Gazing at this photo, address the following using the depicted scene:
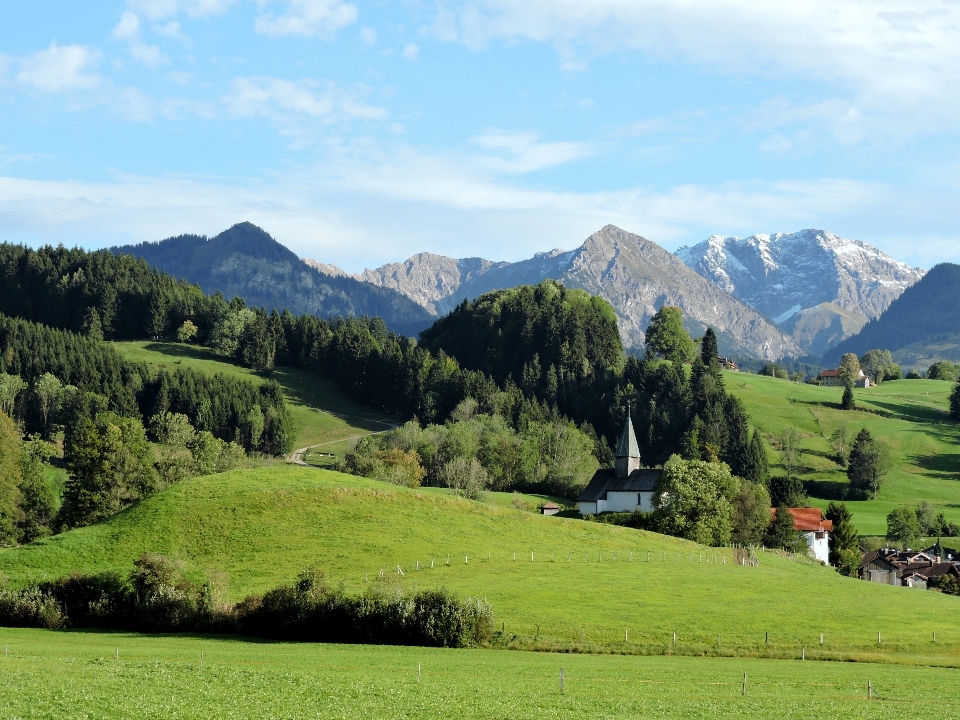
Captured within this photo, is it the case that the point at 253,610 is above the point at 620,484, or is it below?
below

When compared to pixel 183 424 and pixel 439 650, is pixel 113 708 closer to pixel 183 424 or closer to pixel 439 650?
pixel 439 650

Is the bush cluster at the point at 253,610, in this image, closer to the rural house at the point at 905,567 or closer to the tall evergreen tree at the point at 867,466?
the rural house at the point at 905,567

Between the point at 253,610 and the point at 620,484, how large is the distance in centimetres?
8531

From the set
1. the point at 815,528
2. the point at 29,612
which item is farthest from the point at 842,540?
the point at 29,612

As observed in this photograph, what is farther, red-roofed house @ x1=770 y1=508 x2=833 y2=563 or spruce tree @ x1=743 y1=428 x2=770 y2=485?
spruce tree @ x1=743 y1=428 x2=770 y2=485

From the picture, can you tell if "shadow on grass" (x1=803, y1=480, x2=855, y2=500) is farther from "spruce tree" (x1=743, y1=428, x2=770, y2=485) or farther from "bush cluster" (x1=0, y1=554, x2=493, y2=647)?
"bush cluster" (x1=0, y1=554, x2=493, y2=647)

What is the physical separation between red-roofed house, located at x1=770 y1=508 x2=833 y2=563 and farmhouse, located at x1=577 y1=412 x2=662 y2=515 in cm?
1851

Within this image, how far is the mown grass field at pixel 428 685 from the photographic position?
3684 cm

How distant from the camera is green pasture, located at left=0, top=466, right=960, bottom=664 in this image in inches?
2515

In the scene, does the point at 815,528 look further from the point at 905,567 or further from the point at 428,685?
the point at 428,685

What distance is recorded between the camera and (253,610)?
220 feet

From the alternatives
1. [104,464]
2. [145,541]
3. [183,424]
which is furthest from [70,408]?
[145,541]

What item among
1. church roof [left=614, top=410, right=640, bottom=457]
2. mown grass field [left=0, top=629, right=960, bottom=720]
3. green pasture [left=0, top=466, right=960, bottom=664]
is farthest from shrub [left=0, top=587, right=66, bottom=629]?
church roof [left=614, top=410, right=640, bottom=457]

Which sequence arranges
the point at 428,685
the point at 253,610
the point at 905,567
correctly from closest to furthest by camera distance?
1. the point at 428,685
2. the point at 253,610
3. the point at 905,567
